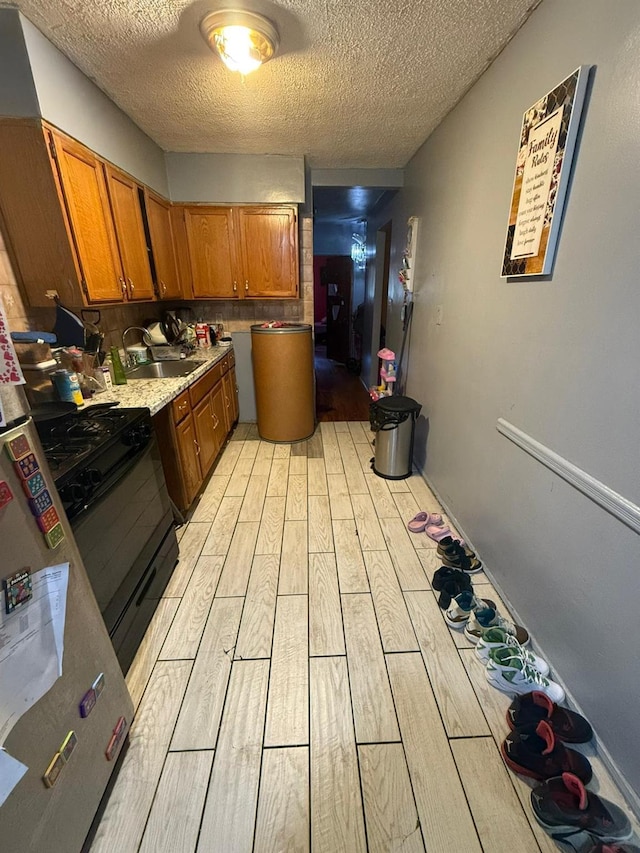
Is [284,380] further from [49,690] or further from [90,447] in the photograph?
[49,690]

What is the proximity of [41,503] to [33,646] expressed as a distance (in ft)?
0.93

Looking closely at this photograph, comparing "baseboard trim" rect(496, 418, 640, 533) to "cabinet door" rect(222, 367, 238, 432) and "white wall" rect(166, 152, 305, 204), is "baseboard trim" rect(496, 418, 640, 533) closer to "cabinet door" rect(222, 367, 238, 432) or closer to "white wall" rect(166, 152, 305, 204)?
"cabinet door" rect(222, 367, 238, 432)

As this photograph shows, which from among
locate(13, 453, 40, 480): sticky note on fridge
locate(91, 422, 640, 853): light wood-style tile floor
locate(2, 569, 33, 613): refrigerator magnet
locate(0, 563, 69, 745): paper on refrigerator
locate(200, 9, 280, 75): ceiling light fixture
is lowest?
locate(91, 422, 640, 853): light wood-style tile floor

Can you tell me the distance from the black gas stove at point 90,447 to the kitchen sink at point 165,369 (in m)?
1.15

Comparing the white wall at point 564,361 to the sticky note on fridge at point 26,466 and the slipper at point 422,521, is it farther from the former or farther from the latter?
the sticky note on fridge at point 26,466

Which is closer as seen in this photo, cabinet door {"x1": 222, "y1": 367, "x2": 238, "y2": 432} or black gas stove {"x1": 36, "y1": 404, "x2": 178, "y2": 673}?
black gas stove {"x1": 36, "y1": 404, "x2": 178, "y2": 673}

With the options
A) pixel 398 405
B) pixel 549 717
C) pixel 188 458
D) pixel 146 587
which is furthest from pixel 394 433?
pixel 146 587

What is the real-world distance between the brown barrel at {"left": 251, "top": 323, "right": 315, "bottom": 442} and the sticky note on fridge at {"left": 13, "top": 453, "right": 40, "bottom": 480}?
251cm

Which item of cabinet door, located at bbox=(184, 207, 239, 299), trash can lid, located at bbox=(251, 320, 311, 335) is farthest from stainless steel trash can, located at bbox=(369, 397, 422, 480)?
cabinet door, located at bbox=(184, 207, 239, 299)

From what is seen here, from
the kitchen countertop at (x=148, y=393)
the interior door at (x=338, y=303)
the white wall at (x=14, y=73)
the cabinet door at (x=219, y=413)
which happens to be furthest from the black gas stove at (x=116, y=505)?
the interior door at (x=338, y=303)

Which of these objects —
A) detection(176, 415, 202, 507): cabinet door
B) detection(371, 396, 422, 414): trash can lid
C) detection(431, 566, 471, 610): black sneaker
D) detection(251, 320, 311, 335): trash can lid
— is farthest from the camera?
detection(251, 320, 311, 335): trash can lid

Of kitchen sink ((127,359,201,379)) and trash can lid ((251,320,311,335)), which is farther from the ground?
trash can lid ((251,320,311,335))

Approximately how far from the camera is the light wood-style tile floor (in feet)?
3.18

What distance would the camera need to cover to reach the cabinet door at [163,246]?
8.69 feet
